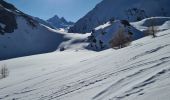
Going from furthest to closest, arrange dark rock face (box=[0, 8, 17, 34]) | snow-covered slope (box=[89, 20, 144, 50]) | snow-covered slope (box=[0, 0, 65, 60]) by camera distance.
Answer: dark rock face (box=[0, 8, 17, 34]) < snow-covered slope (box=[0, 0, 65, 60]) < snow-covered slope (box=[89, 20, 144, 50])

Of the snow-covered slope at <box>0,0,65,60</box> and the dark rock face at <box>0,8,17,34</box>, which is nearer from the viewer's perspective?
the snow-covered slope at <box>0,0,65,60</box>

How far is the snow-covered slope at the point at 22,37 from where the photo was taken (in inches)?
6309

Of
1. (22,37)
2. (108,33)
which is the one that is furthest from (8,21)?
(108,33)

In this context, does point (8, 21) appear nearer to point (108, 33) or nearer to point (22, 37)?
point (22, 37)

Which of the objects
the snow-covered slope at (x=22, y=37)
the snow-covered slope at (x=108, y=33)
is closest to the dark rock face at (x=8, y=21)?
the snow-covered slope at (x=22, y=37)

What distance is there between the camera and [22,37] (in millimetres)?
175000

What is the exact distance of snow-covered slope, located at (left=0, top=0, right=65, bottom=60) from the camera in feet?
526

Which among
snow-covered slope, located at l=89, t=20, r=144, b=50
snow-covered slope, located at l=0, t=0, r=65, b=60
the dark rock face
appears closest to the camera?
snow-covered slope, located at l=89, t=20, r=144, b=50

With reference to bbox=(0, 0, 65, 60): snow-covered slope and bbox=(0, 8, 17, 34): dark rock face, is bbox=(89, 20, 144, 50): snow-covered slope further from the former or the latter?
bbox=(0, 8, 17, 34): dark rock face

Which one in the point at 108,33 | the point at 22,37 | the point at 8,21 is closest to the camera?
the point at 108,33

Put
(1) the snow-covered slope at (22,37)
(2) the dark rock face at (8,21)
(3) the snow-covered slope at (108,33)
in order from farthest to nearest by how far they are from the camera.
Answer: (2) the dark rock face at (8,21) → (1) the snow-covered slope at (22,37) → (3) the snow-covered slope at (108,33)

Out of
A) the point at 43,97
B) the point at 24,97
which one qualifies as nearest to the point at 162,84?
the point at 43,97

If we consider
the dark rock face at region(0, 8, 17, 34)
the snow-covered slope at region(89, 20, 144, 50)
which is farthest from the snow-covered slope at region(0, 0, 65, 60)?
the snow-covered slope at region(89, 20, 144, 50)

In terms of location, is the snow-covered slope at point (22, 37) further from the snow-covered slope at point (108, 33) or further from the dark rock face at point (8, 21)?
the snow-covered slope at point (108, 33)
